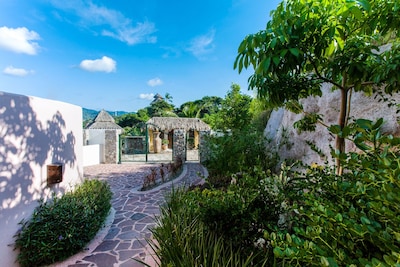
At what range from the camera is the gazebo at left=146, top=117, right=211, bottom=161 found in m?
13.3

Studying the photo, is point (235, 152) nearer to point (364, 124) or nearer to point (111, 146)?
point (364, 124)

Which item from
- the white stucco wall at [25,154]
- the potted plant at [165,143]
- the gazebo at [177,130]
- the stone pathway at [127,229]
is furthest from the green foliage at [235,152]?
the potted plant at [165,143]

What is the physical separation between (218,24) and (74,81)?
10883 millimetres

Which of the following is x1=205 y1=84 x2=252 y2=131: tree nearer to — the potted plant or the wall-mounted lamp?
the wall-mounted lamp

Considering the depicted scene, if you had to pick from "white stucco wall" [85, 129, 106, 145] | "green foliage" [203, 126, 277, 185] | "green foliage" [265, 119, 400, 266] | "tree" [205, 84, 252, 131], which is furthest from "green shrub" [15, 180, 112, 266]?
"white stucco wall" [85, 129, 106, 145]

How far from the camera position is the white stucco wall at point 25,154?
9.77ft

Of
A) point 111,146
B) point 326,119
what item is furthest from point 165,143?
point 326,119

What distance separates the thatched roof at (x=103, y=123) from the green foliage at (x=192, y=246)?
52.9 feet

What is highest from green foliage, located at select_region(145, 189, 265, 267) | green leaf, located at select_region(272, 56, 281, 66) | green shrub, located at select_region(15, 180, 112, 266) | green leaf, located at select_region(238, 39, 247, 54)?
green leaf, located at select_region(238, 39, 247, 54)

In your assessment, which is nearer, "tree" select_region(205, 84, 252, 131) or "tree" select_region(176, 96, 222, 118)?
"tree" select_region(205, 84, 252, 131)

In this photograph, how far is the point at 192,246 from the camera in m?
2.24

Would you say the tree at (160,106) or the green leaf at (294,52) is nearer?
the green leaf at (294,52)

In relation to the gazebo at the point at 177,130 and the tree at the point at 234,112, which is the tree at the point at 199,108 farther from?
the tree at the point at 234,112

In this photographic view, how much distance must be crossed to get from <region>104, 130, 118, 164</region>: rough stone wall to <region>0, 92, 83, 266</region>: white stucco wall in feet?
30.3
